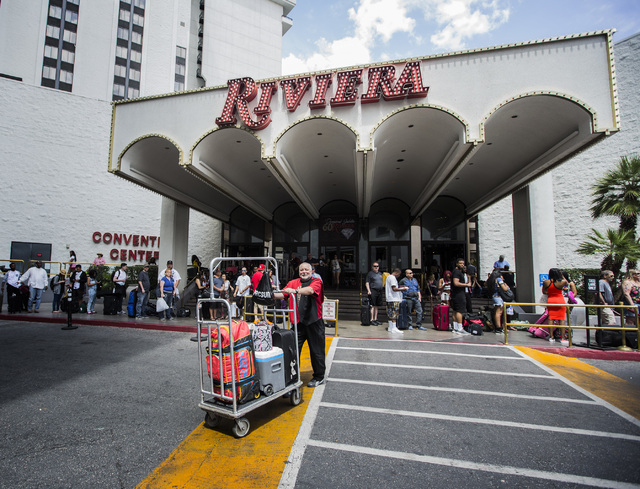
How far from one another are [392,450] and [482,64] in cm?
1013

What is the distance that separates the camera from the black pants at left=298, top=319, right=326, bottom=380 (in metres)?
4.46

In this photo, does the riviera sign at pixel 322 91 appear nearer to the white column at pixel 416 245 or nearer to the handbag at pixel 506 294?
the handbag at pixel 506 294

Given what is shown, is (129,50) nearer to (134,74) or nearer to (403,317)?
(134,74)

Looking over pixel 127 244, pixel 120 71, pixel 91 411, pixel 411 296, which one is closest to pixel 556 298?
pixel 411 296

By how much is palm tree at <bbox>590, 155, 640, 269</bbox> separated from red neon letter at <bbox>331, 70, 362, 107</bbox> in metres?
11.1

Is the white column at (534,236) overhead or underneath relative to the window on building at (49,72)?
underneath

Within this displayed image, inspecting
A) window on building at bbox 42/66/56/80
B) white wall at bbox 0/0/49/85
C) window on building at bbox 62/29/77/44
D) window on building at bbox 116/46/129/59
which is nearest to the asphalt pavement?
window on building at bbox 42/66/56/80

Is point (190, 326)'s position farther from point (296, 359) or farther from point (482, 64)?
point (482, 64)

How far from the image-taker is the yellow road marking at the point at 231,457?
2.48 m

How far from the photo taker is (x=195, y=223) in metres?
22.1

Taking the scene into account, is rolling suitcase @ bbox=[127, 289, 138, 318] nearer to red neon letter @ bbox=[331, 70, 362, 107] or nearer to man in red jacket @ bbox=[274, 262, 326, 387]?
man in red jacket @ bbox=[274, 262, 326, 387]

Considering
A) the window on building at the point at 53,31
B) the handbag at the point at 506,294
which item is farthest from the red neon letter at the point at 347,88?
the window on building at the point at 53,31

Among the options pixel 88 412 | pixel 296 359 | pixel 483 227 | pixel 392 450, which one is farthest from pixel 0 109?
pixel 483 227

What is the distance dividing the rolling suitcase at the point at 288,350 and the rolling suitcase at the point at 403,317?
19.7 ft
